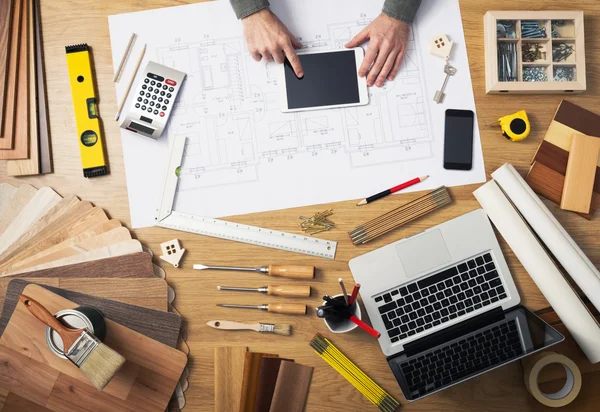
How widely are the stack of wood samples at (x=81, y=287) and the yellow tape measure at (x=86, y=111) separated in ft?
0.35

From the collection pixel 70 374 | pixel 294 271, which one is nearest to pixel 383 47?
pixel 294 271

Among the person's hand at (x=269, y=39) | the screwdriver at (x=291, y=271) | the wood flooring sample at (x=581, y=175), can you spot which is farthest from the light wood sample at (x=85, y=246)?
the wood flooring sample at (x=581, y=175)

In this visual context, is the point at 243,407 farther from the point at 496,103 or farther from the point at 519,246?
the point at 496,103

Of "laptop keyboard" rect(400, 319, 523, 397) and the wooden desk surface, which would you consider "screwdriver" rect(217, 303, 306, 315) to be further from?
"laptop keyboard" rect(400, 319, 523, 397)

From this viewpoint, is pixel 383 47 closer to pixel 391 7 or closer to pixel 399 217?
pixel 391 7

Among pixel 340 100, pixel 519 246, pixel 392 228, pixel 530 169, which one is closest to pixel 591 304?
pixel 519 246

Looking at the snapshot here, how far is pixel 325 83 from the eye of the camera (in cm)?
133

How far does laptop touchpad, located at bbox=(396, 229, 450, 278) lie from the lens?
4.11ft

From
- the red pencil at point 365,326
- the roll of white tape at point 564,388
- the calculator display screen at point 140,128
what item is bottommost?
the roll of white tape at point 564,388

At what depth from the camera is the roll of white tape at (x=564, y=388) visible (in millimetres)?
1195

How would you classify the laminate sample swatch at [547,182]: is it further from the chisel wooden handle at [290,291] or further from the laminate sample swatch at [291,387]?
the laminate sample swatch at [291,387]

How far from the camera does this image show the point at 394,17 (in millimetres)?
1299

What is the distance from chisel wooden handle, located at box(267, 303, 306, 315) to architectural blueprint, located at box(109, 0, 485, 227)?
251 mm

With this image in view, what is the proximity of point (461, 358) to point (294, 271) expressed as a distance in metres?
0.45
